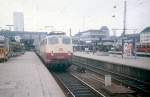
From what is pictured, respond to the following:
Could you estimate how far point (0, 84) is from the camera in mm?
15867

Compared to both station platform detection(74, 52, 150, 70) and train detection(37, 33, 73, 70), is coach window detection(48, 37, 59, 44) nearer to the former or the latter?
train detection(37, 33, 73, 70)

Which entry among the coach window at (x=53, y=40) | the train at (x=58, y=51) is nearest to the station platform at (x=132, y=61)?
the train at (x=58, y=51)

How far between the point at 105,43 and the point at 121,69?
5123 centimetres

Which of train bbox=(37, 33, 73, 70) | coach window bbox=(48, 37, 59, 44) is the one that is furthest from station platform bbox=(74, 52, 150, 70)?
coach window bbox=(48, 37, 59, 44)

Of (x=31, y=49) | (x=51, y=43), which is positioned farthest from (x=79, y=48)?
(x=51, y=43)

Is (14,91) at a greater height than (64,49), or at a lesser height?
lesser

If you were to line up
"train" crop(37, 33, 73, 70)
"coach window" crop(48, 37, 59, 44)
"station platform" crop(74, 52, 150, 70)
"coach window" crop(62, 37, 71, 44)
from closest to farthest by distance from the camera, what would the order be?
"station platform" crop(74, 52, 150, 70), "train" crop(37, 33, 73, 70), "coach window" crop(48, 37, 59, 44), "coach window" crop(62, 37, 71, 44)

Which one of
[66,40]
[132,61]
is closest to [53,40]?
[66,40]

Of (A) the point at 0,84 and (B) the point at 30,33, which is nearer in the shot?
(A) the point at 0,84

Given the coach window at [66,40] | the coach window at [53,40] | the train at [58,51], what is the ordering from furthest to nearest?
the coach window at [66,40] < the coach window at [53,40] < the train at [58,51]

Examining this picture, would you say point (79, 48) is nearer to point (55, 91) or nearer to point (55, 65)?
point (55, 65)

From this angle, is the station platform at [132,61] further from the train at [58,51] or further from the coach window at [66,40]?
the coach window at [66,40]

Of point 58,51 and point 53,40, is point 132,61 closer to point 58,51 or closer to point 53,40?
point 58,51

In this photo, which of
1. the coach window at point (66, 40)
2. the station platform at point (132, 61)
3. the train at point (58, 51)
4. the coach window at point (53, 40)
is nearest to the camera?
the station platform at point (132, 61)
